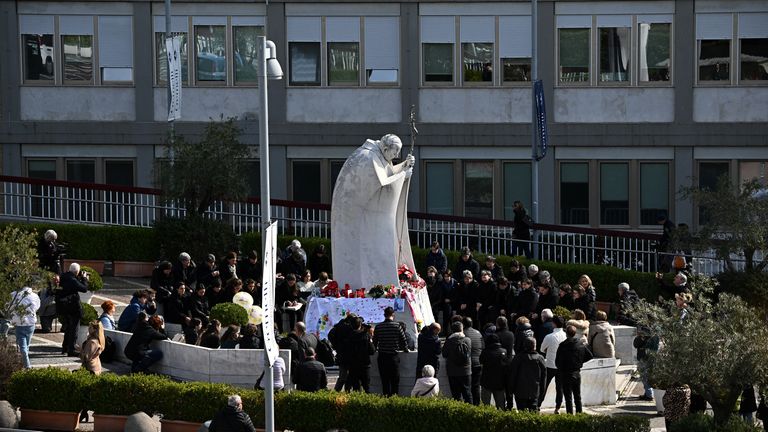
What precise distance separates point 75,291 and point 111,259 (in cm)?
880

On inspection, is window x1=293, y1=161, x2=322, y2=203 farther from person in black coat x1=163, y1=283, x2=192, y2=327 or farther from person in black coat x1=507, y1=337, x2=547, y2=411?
person in black coat x1=507, y1=337, x2=547, y2=411

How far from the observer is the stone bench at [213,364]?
89.2 ft

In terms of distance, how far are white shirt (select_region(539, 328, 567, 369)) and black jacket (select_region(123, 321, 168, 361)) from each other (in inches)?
232

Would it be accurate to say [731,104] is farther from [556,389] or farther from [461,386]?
[461,386]

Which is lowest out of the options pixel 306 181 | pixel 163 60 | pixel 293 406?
pixel 293 406

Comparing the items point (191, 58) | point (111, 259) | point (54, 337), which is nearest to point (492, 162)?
point (191, 58)

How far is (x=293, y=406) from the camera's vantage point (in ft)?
84.0

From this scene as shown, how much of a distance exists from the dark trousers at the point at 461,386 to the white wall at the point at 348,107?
22.2 meters

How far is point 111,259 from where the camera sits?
39.2 metres

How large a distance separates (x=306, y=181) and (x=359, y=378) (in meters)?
21.9

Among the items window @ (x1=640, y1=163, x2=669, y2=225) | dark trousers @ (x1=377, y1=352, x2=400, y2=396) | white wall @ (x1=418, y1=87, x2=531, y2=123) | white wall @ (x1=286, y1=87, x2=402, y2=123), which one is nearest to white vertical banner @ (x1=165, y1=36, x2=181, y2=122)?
white wall @ (x1=286, y1=87, x2=402, y2=123)

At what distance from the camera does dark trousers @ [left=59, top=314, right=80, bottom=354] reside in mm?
30188

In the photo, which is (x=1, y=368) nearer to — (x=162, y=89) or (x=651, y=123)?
(x=162, y=89)

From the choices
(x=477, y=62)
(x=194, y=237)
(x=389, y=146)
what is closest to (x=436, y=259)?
(x=389, y=146)
